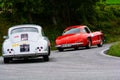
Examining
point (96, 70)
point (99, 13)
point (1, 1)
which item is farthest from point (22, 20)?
point (96, 70)

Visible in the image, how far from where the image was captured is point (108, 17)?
5250cm

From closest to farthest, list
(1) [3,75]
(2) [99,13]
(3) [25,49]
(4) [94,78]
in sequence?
(4) [94,78] → (1) [3,75] → (3) [25,49] → (2) [99,13]

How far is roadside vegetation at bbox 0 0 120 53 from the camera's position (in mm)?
42562

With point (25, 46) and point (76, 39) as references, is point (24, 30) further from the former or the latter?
point (76, 39)

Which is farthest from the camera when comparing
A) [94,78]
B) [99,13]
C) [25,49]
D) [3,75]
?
[99,13]

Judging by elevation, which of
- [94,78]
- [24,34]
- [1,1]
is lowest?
[94,78]

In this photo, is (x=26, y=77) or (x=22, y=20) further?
(x=22, y=20)

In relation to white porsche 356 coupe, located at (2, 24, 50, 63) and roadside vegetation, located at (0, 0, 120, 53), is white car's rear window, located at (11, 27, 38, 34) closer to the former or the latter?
white porsche 356 coupe, located at (2, 24, 50, 63)

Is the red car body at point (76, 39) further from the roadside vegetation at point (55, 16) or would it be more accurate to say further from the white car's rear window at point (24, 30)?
the white car's rear window at point (24, 30)

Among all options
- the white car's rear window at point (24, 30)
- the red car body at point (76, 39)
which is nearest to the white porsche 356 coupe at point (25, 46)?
the white car's rear window at point (24, 30)

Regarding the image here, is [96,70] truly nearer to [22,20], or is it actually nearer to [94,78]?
[94,78]

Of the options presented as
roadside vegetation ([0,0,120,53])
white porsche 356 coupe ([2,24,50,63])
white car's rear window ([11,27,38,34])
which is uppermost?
roadside vegetation ([0,0,120,53])

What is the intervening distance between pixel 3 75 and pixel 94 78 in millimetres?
3041

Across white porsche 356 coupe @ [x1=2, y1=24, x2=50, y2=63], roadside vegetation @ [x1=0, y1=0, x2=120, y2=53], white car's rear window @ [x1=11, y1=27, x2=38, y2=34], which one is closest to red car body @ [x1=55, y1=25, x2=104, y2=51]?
roadside vegetation @ [x1=0, y1=0, x2=120, y2=53]
